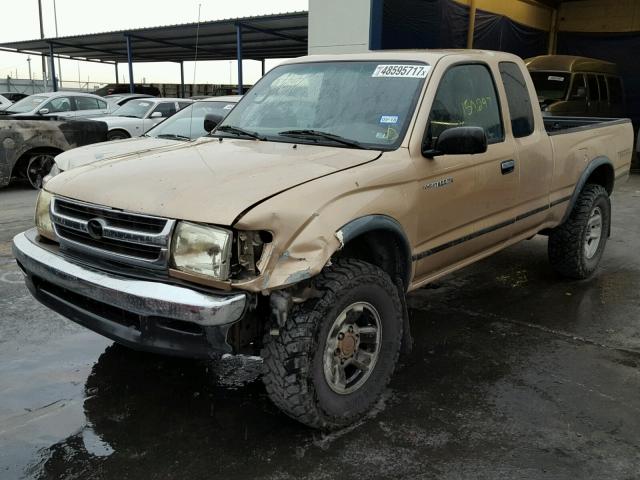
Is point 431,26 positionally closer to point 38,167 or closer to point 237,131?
point 38,167

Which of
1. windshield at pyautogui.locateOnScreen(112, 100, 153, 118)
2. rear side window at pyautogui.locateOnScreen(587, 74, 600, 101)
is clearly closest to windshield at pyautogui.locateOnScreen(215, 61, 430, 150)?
windshield at pyautogui.locateOnScreen(112, 100, 153, 118)

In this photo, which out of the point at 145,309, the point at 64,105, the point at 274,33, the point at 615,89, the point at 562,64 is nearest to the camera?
the point at 145,309

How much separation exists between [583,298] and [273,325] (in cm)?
348

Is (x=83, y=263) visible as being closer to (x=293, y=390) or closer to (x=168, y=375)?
(x=168, y=375)

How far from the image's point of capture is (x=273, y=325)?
8.91 feet

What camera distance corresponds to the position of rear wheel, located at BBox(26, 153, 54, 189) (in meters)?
9.68

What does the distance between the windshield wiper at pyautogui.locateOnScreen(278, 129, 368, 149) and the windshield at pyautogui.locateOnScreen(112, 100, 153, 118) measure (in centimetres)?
1032

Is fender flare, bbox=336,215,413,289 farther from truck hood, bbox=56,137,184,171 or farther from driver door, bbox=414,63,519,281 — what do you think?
truck hood, bbox=56,137,184,171

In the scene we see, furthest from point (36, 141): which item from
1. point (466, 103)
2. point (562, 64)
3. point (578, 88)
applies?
point (578, 88)

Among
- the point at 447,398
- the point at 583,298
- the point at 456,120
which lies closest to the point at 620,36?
the point at 583,298

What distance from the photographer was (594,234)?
5.71m

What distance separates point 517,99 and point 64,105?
11899 millimetres

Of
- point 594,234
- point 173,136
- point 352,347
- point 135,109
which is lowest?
point 594,234

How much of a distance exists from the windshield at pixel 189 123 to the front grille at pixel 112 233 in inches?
170
